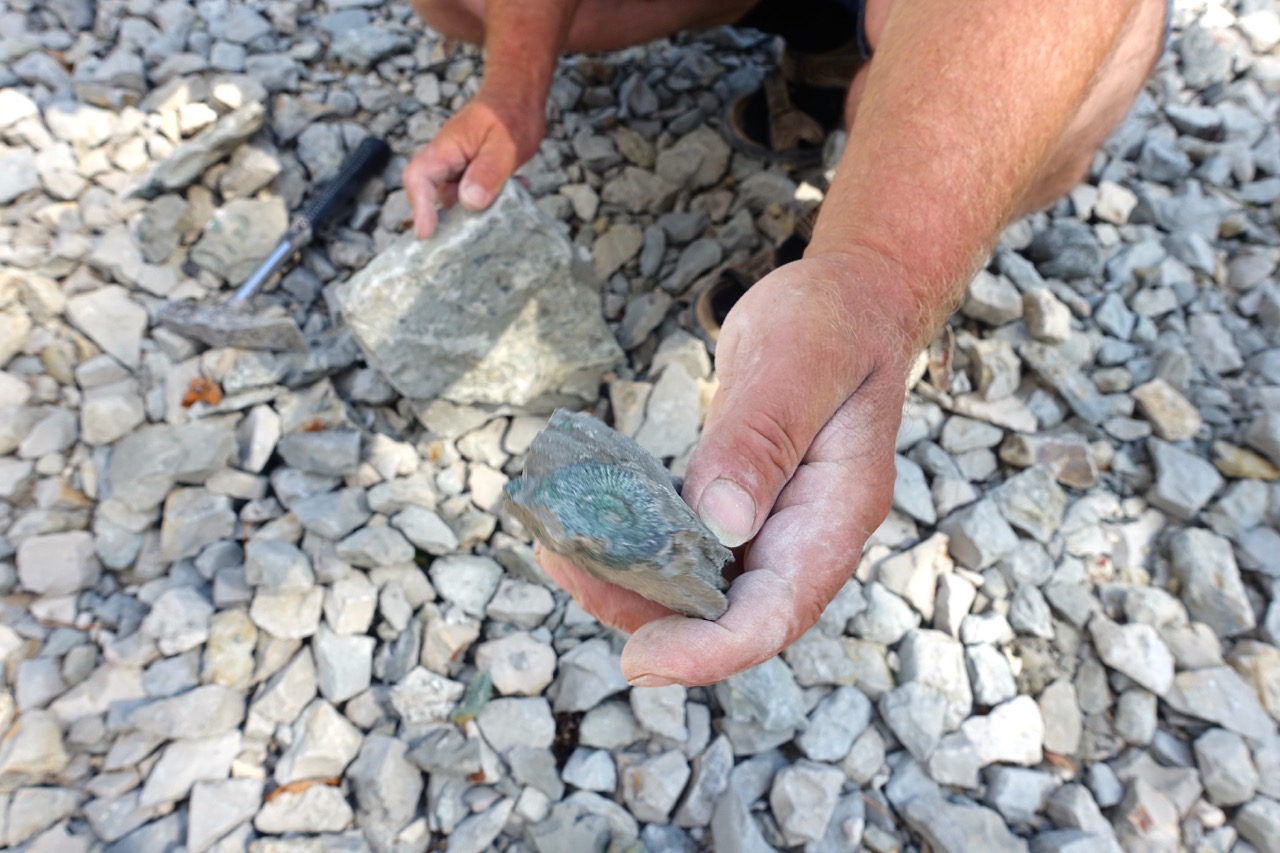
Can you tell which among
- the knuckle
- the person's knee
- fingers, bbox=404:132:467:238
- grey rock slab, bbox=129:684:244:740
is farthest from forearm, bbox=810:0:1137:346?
the person's knee

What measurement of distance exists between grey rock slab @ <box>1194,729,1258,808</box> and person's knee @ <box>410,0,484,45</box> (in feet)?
8.98

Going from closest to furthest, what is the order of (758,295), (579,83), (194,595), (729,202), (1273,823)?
(758,295) < (1273,823) < (194,595) < (729,202) < (579,83)

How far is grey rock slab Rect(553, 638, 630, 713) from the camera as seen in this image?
5.90 feet

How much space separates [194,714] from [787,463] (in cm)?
139

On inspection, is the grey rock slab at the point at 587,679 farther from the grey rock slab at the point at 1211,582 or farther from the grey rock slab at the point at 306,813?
the grey rock slab at the point at 1211,582

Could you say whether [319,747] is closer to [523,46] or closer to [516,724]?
[516,724]

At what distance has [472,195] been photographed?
2023 mm

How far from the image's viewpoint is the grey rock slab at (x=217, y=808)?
166cm

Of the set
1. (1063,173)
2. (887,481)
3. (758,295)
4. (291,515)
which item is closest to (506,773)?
(291,515)

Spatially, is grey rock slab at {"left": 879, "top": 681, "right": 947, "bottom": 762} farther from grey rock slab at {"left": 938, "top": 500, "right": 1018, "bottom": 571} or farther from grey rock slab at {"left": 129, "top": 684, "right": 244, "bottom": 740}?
grey rock slab at {"left": 129, "top": 684, "right": 244, "bottom": 740}

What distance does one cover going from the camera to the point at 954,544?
2039mm

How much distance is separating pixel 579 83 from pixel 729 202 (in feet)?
2.61

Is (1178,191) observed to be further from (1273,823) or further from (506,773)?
(506,773)

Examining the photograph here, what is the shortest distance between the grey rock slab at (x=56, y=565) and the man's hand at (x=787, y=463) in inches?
50.1
